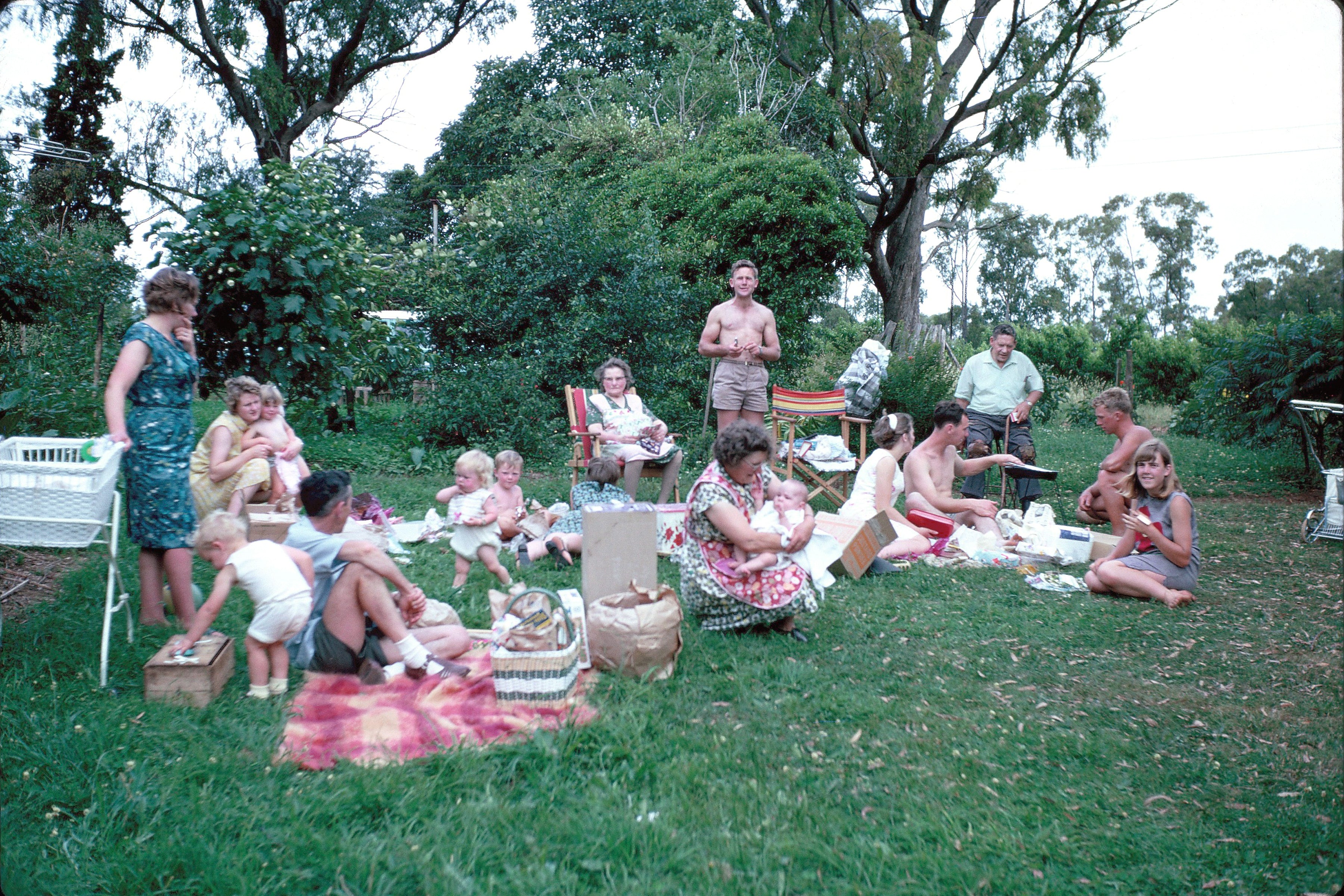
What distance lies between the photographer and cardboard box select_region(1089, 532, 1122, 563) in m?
5.95

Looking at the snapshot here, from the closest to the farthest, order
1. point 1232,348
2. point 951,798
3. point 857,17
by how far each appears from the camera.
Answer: point 951,798 < point 1232,348 < point 857,17

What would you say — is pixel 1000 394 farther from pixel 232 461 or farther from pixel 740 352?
pixel 232 461

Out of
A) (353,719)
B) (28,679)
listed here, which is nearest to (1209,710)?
(353,719)

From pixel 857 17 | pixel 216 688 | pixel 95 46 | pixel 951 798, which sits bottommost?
pixel 951 798

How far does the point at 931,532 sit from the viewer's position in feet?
20.3

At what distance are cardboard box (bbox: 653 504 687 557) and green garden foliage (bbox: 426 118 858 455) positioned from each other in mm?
4111

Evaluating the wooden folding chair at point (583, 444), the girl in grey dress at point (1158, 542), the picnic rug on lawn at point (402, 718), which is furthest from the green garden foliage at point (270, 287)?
the girl in grey dress at point (1158, 542)

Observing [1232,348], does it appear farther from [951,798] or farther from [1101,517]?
[951,798]

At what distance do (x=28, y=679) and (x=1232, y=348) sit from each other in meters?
11.0

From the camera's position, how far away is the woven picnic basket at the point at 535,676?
3.11 meters

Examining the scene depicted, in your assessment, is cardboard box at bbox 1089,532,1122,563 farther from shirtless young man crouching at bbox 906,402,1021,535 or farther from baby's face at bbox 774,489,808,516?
baby's face at bbox 774,489,808,516

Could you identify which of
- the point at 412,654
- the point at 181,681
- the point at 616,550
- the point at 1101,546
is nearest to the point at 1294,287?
the point at 1101,546

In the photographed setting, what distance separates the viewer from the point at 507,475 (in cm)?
541

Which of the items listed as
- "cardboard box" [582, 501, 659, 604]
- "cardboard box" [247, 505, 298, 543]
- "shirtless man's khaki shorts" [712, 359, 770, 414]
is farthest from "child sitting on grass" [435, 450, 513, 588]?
"shirtless man's khaki shorts" [712, 359, 770, 414]
